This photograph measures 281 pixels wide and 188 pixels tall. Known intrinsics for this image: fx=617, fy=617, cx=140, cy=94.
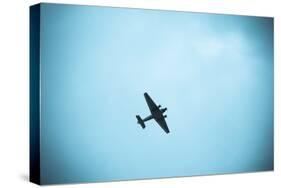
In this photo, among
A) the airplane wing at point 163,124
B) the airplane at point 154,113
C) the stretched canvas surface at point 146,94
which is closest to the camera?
the stretched canvas surface at point 146,94

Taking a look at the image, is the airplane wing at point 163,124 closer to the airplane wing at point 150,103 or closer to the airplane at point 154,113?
the airplane at point 154,113

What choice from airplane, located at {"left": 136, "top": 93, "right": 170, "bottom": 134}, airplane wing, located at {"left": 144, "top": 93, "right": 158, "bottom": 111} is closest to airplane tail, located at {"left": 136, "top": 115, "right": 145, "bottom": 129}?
airplane, located at {"left": 136, "top": 93, "right": 170, "bottom": 134}

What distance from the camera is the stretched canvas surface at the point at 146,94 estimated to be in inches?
383

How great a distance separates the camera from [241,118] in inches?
447

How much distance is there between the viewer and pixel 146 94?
10.4 metres

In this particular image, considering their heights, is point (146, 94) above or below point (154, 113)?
above

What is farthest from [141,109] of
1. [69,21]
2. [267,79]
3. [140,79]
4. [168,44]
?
[267,79]

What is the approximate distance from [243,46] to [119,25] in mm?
2525

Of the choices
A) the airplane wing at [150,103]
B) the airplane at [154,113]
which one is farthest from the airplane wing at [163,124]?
the airplane wing at [150,103]

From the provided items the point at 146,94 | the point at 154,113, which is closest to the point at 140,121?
the point at 154,113

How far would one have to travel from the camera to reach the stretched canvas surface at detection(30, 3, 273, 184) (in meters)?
9.72

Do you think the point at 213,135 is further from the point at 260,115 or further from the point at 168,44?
the point at 168,44

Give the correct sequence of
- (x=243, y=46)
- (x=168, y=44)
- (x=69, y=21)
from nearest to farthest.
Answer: (x=69, y=21)
(x=168, y=44)
(x=243, y=46)

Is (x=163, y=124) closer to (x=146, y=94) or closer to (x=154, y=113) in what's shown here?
(x=154, y=113)
